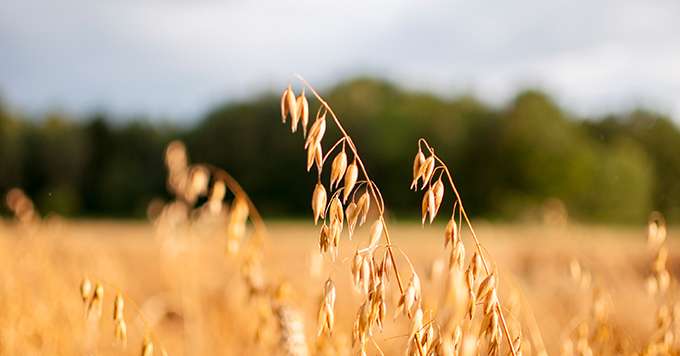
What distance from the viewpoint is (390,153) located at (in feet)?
147

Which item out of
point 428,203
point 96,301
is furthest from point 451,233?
point 96,301

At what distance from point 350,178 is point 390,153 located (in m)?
44.2

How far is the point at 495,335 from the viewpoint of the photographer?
79cm

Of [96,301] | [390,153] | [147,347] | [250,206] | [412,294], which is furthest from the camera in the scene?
[390,153]

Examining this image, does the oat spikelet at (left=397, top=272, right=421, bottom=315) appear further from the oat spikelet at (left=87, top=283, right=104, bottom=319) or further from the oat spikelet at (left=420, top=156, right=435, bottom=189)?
the oat spikelet at (left=87, top=283, right=104, bottom=319)

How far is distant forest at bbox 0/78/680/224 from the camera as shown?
3806cm

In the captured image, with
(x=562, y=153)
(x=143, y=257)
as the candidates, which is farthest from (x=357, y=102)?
(x=143, y=257)

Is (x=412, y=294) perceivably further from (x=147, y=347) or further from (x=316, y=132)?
(x=147, y=347)

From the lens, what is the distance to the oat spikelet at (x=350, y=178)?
81 centimetres

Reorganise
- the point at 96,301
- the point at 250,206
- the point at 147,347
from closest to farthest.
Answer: the point at 147,347, the point at 96,301, the point at 250,206

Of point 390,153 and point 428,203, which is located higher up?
point 428,203

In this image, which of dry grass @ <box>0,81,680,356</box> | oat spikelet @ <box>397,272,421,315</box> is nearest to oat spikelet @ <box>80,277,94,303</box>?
dry grass @ <box>0,81,680,356</box>

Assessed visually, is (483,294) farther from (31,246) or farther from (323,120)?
(31,246)

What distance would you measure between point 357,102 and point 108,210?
19.4 meters
